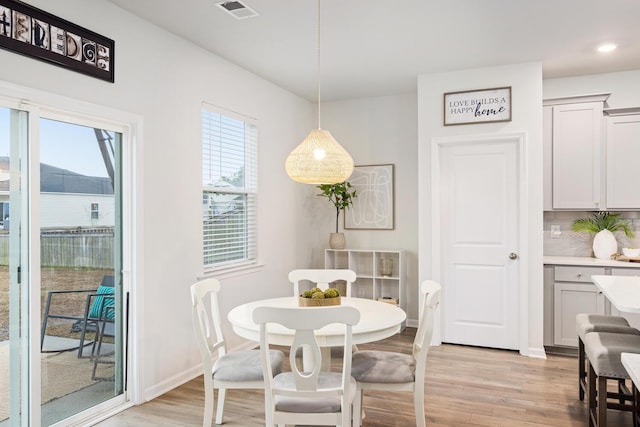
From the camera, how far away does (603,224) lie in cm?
463

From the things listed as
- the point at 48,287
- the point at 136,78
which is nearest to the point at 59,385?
the point at 48,287

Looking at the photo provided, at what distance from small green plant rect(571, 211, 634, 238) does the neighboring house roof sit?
174 inches

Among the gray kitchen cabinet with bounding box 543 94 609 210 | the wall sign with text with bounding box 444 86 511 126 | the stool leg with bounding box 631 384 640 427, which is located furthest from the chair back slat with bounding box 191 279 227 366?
the gray kitchen cabinet with bounding box 543 94 609 210

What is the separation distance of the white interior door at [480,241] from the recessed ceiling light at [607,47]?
100 cm

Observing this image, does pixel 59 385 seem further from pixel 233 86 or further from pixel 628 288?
pixel 628 288

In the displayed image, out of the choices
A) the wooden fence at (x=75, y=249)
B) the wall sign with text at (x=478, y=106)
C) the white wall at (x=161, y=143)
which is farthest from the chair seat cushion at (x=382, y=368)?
the wall sign with text at (x=478, y=106)

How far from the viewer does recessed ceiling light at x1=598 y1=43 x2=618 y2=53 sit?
3.80 m

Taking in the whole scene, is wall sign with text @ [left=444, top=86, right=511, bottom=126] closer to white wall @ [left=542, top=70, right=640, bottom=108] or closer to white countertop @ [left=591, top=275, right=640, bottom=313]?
white wall @ [left=542, top=70, right=640, bottom=108]

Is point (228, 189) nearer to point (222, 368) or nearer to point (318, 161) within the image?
point (318, 161)

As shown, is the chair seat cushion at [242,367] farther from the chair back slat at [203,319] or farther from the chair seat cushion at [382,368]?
the chair seat cushion at [382,368]

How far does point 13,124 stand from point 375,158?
390 centimetres

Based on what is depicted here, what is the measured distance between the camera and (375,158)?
5621mm

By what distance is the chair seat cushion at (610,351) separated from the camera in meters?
2.40

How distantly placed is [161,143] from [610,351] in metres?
3.17
